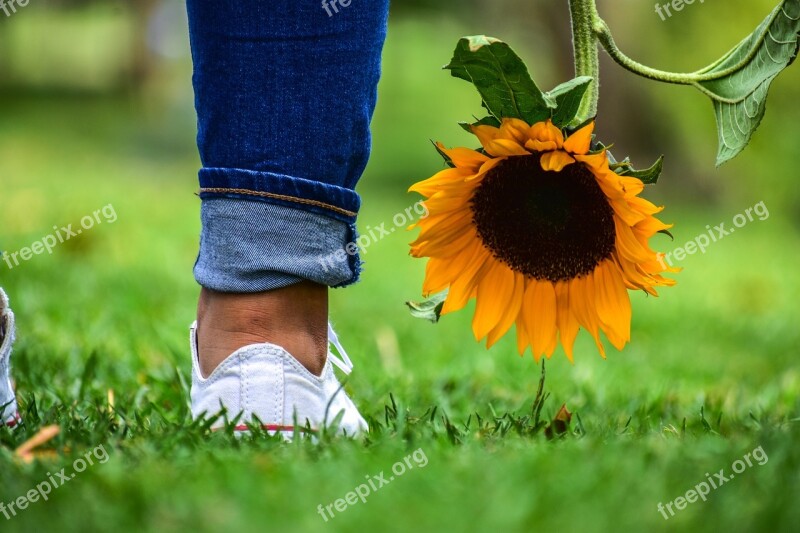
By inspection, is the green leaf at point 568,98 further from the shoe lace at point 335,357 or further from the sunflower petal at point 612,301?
the shoe lace at point 335,357

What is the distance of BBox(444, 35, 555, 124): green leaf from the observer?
1.11 meters

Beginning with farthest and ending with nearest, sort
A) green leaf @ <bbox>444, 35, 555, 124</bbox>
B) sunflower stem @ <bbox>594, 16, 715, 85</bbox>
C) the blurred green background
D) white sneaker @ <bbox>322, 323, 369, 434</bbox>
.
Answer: white sneaker @ <bbox>322, 323, 369, 434</bbox>, sunflower stem @ <bbox>594, 16, 715, 85</bbox>, green leaf @ <bbox>444, 35, 555, 124</bbox>, the blurred green background

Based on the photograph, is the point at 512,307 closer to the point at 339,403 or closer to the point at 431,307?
the point at 431,307

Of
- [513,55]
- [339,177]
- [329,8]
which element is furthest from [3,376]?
[513,55]

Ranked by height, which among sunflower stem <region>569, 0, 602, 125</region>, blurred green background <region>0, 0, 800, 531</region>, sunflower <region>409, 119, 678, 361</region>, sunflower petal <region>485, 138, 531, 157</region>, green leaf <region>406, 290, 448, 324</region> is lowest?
A: blurred green background <region>0, 0, 800, 531</region>

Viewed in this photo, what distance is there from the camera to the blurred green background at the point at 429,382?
34.1 inches

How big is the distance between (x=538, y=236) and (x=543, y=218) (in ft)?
0.09

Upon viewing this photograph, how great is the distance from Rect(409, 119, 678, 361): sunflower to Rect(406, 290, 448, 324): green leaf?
2cm

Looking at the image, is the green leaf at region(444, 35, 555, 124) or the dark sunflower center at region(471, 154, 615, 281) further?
the dark sunflower center at region(471, 154, 615, 281)

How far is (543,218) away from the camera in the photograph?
127 centimetres

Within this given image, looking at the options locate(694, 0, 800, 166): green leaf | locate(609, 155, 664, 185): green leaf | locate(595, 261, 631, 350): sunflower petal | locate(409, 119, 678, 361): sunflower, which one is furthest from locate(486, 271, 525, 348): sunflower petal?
locate(694, 0, 800, 166): green leaf

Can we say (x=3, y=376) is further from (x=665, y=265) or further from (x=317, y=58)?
(x=665, y=265)

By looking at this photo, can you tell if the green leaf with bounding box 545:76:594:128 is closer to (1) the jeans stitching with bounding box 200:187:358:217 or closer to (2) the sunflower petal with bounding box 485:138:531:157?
(2) the sunflower petal with bounding box 485:138:531:157

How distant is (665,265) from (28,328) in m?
1.65
